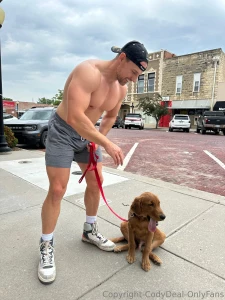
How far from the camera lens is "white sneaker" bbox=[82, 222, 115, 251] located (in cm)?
216

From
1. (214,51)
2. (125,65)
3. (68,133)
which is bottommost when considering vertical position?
(68,133)

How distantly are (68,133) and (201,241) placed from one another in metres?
1.65

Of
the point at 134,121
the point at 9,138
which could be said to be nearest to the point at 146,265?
the point at 9,138

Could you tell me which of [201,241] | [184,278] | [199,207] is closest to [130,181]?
[199,207]

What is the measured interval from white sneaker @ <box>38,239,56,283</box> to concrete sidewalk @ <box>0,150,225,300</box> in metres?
0.05

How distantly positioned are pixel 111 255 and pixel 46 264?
58cm

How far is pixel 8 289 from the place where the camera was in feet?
5.44

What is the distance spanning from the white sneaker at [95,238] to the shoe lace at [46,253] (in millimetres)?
429

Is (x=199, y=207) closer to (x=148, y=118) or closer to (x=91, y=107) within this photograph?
(x=91, y=107)

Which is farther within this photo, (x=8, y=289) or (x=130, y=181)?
(x=130, y=181)

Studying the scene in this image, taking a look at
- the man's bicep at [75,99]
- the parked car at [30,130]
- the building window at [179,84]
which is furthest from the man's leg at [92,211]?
the building window at [179,84]

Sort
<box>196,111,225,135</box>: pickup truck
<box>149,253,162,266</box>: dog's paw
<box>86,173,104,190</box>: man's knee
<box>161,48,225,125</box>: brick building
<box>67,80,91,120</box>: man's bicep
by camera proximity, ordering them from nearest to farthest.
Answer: <box>67,80,91,120</box>: man's bicep
<box>149,253,162,266</box>: dog's paw
<box>86,173,104,190</box>: man's knee
<box>196,111,225,135</box>: pickup truck
<box>161,48,225,125</box>: brick building

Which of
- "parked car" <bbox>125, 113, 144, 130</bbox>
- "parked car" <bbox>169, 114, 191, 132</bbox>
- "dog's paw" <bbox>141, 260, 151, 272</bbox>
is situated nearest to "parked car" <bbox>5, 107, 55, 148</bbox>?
"dog's paw" <bbox>141, 260, 151, 272</bbox>

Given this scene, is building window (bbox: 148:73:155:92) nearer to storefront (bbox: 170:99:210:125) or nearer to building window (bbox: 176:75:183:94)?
building window (bbox: 176:75:183:94)
